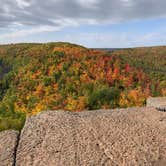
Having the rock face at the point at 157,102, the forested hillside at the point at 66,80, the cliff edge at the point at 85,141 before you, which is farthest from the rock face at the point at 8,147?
the forested hillside at the point at 66,80

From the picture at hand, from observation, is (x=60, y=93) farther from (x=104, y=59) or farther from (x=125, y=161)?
(x=125, y=161)

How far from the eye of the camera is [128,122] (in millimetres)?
5160

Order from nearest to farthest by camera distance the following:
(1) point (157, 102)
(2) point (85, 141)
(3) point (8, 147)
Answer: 1. (3) point (8, 147)
2. (2) point (85, 141)
3. (1) point (157, 102)

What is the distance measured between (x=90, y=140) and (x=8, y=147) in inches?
39.5

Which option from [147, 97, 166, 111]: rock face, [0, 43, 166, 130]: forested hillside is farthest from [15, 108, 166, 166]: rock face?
[0, 43, 166, 130]: forested hillside

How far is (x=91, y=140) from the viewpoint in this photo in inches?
178

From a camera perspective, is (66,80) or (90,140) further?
(66,80)

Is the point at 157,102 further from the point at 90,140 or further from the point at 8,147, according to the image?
the point at 8,147

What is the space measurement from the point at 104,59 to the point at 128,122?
62.4 m

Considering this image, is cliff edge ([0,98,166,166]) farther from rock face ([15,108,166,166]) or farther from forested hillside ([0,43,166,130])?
forested hillside ([0,43,166,130])

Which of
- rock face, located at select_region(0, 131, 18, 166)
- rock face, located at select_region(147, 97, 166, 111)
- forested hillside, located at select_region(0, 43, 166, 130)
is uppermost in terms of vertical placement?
rock face, located at select_region(0, 131, 18, 166)

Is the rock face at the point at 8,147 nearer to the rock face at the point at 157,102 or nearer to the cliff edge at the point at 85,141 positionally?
the cliff edge at the point at 85,141

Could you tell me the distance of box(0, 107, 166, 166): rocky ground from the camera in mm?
4117

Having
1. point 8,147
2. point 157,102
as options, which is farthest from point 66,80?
point 8,147
